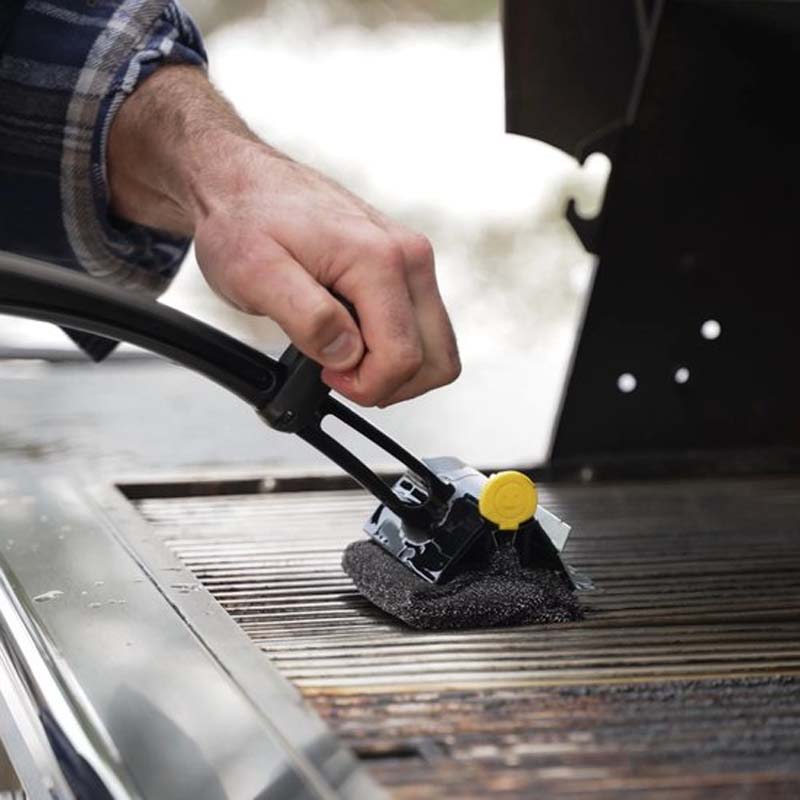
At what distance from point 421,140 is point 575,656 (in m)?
8.39

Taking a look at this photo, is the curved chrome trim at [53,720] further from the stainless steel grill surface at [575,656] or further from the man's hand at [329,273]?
the man's hand at [329,273]

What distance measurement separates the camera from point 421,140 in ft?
30.3

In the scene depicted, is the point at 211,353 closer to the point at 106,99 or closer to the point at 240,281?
the point at 240,281

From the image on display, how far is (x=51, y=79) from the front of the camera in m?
1.60

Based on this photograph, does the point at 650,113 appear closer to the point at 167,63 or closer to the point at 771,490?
the point at 771,490

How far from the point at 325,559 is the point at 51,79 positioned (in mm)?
610

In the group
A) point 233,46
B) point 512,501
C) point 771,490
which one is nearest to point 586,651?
point 512,501

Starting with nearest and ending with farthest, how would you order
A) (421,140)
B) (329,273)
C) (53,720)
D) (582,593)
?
(53,720), (329,273), (582,593), (421,140)

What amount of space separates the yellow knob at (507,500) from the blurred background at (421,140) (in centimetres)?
692

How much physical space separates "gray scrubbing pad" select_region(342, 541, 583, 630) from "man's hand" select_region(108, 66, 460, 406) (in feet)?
0.43

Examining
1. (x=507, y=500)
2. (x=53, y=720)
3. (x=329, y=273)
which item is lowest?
(x=53, y=720)

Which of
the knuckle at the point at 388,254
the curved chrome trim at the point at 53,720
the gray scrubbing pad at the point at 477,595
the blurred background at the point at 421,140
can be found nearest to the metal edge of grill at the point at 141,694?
the curved chrome trim at the point at 53,720

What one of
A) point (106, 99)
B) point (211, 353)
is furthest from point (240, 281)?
point (106, 99)

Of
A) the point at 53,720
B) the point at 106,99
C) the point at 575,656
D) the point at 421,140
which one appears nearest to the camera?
the point at 53,720
